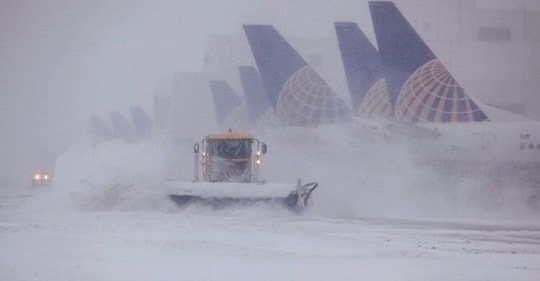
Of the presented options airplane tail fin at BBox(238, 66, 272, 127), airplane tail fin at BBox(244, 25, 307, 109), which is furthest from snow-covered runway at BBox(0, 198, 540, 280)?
airplane tail fin at BBox(238, 66, 272, 127)

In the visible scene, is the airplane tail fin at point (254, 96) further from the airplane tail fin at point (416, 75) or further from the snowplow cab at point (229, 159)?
the snowplow cab at point (229, 159)

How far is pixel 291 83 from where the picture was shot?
127 ft

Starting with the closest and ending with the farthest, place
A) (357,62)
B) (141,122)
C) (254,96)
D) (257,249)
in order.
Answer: (257,249), (357,62), (254,96), (141,122)

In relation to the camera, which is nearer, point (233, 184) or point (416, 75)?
point (233, 184)

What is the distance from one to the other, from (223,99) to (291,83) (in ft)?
77.9

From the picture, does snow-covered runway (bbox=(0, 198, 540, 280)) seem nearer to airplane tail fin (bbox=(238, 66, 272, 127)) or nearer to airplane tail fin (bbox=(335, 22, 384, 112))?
airplane tail fin (bbox=(335, 22, 384, 112))

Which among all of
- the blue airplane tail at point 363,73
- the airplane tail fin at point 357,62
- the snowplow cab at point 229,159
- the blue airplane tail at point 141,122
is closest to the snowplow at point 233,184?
the snowplow cab at point 229,159

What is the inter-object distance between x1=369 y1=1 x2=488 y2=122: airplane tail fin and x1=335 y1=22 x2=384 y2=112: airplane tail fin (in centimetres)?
329

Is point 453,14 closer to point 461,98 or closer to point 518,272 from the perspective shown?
point 461,98

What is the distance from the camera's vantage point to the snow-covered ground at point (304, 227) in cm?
1046

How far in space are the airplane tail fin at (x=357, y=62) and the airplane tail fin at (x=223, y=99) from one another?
91.4ft

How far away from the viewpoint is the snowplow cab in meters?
25.2

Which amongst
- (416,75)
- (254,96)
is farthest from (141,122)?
(416,75)

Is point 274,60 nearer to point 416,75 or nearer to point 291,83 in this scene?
point 291,83
